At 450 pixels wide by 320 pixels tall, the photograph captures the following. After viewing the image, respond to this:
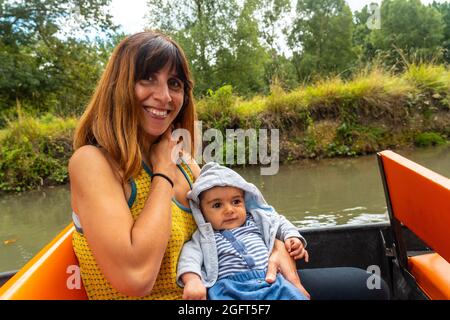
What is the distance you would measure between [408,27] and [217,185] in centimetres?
2865

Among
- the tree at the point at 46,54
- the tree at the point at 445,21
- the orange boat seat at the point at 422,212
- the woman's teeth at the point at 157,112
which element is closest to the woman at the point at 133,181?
the woman's teeth at the point at 157,112

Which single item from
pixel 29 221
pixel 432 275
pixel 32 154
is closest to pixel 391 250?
pixel 432 275

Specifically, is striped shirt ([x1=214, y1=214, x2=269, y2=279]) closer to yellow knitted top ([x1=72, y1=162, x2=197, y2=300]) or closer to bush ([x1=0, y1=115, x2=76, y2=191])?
yellow knitted top ([x1=72, y1=162, x2=197, y2=300])

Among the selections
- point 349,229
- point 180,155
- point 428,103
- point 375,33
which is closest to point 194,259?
point 180,155

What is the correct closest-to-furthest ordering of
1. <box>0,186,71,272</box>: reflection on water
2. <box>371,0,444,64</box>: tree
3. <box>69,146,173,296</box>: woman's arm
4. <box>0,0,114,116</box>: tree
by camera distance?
<box>69,146,173,296</box>: woman's arm
<box>0,186,71,272</box>: reflection on water
<box>0,0,114,116</box>: tree
<box>371,0,444,64</box>: tree

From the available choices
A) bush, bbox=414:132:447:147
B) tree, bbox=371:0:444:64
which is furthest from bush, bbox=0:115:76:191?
tree, bbox=371:0:444:64

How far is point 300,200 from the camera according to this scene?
4633mm

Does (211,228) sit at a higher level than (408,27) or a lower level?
lower

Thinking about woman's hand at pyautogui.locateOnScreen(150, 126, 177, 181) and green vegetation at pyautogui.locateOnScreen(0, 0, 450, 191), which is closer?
woman's hand at pyautogui.locateOnScreen(150, 126, 177, 181)

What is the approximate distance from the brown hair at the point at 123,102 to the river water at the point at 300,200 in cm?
283

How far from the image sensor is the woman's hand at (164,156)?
1185 mm

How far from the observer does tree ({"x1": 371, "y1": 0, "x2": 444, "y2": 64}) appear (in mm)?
25547

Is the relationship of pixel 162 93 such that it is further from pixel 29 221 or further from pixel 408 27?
pixel 408 27

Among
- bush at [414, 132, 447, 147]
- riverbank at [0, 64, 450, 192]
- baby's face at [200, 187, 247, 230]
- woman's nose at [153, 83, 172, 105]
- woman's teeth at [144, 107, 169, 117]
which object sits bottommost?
bush at [414, 132, 447, 147]
